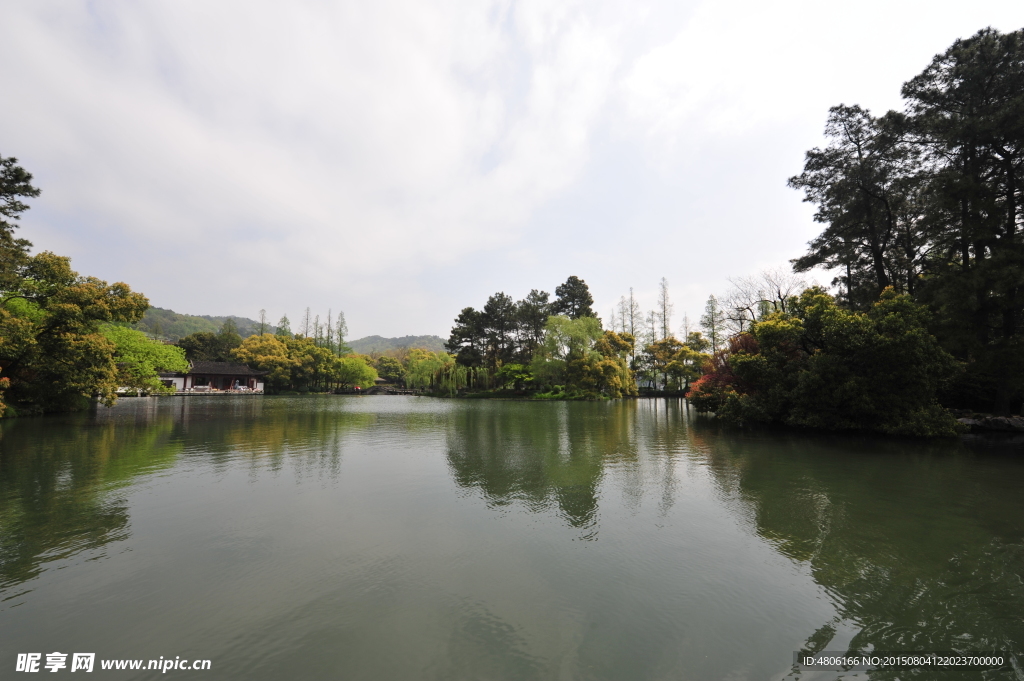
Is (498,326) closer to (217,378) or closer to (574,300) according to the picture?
(574,300)

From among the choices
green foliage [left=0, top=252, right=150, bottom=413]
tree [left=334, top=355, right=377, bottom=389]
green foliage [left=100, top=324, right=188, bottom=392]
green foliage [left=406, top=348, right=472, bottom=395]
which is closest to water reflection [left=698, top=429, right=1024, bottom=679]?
green foliage [left=0, top=252, right=150, bottom=413]

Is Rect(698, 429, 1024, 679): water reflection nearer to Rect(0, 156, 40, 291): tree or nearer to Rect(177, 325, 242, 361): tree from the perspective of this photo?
Rect(0, 156, 40, 291): tree

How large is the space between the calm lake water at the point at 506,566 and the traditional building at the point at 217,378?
45172 millimetres

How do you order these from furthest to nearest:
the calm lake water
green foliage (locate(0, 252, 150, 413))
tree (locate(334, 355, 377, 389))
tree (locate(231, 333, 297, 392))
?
tree (locate(334, 355, 377, 389)) → tree (locate(231, 333, 297, 392)) → green foliage (locate(0, 252, 150, 413)) → the calm lake water

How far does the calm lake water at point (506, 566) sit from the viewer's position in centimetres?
310

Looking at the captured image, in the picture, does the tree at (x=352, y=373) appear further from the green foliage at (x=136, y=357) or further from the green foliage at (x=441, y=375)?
the green foliage at (x=136, y=357)

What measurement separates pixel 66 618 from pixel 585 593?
4204 mm

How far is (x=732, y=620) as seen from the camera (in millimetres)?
3494

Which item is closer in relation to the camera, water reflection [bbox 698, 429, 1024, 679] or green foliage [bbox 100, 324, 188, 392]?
water reflection [bbox 698, 429, 1024, 679]

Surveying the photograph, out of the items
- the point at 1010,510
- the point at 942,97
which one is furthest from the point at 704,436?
the point at 942,97

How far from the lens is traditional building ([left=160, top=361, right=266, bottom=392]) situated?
155ft

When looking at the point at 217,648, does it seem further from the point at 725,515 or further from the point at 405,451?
the point at 405,451

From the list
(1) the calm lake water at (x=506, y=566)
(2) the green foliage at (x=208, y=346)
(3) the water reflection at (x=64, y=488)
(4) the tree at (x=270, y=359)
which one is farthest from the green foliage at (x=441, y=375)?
(1) the calm lake water at (x=506, y=566)

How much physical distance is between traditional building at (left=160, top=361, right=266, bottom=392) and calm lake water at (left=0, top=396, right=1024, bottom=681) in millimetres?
45172
